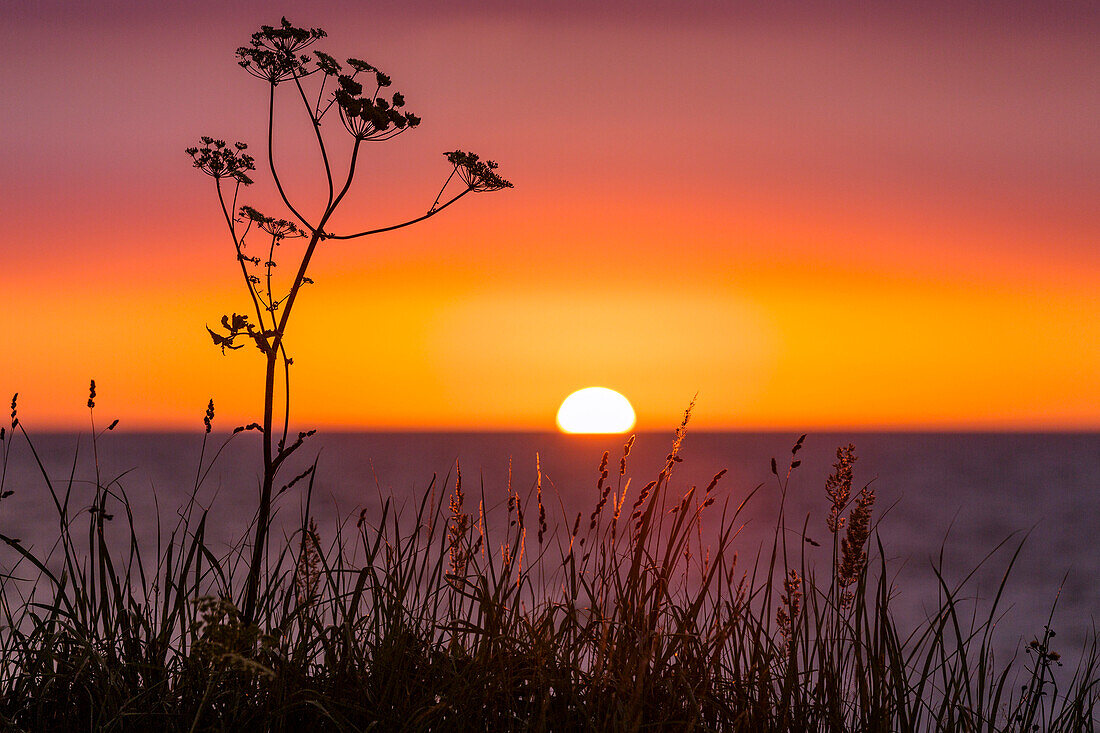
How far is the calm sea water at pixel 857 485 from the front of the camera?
4.12 m

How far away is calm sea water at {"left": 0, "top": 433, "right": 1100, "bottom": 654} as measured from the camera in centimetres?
412

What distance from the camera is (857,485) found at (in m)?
24.5

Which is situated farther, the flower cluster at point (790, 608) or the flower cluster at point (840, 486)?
the flower cluster at point (790, 608)

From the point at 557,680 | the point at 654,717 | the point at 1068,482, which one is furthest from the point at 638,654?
the point at 1068,482

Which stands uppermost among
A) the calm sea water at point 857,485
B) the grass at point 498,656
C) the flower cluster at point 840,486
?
the flower cluster at point 840,486

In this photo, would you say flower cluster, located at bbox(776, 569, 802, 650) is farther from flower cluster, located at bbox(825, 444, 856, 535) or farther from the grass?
flower cluster, located at bbox(825, 444, 856, 535)

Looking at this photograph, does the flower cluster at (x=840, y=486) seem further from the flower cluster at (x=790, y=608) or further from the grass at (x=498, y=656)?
the flower cluster at (x=790, y=608)

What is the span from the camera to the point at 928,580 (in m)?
Answer: 13.4

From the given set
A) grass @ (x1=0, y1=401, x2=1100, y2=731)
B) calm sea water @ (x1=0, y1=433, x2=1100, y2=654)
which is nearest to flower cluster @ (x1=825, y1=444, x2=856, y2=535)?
grass @ (x1=0, y1=401, x2=1100, y2=731)

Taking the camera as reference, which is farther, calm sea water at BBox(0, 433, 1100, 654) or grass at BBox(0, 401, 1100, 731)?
calm sea water at BBox(0, 433, 1100, 654)

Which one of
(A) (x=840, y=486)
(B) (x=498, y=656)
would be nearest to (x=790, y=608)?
(A) (x=840, y=486)

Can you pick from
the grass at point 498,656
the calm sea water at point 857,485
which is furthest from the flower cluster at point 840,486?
the calm sea water at point 857,485

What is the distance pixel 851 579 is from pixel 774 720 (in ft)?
1.49

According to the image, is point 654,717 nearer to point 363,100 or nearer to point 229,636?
point 229,636
